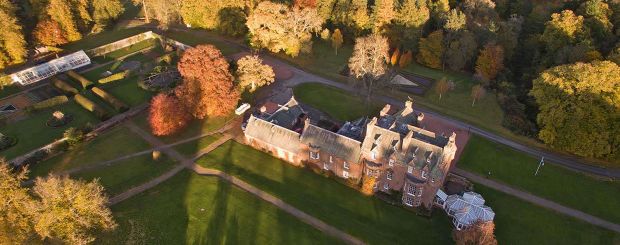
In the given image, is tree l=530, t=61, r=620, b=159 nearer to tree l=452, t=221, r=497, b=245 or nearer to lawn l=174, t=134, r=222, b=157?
tree l=452, t=221, r=497, b=245

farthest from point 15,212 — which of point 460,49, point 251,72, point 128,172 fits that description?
point 460,49

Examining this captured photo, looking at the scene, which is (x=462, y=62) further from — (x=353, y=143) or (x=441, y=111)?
(x=353, y=143)

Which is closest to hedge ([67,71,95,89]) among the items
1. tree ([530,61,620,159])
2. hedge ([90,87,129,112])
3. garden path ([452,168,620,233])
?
hedge ([90,87,129,112])

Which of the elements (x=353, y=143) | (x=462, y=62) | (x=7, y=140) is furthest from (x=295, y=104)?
(x=7, y=140)

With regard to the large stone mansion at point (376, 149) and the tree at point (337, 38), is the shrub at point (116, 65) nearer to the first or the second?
the large stone mansion at point (376, 149)

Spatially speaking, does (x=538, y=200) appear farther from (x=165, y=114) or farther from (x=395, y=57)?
(x=165, y=114)

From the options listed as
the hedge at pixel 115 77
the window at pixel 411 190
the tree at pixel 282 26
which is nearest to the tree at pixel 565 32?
the tree at pixel 282 26
